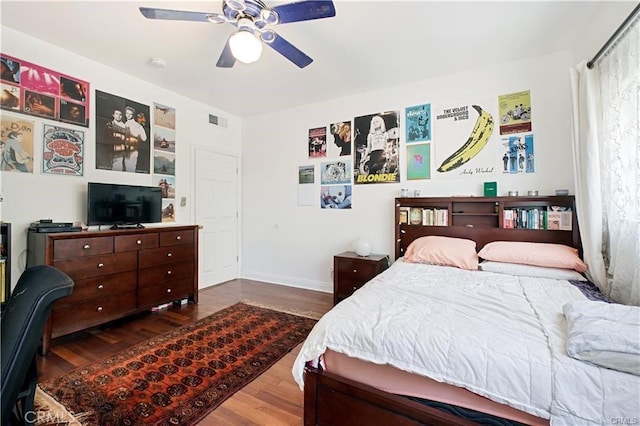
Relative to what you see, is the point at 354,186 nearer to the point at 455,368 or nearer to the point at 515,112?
the point at 515,112

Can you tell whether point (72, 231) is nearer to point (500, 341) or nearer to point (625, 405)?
point (500, 341)

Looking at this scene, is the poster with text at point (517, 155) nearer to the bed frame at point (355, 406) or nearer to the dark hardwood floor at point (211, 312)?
the dark hardwood floor at point (211, 312)

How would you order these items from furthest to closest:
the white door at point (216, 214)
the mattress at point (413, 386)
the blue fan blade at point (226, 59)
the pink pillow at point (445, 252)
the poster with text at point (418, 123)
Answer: the white door at point (216, 214) → the poster with text at point (418, 123) → the pink pillow at point (445, 252) → the blue fan blade at point (226, 59) → the mattress at point (413, 386)

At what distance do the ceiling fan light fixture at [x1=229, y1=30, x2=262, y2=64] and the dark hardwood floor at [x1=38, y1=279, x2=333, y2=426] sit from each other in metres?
2.33

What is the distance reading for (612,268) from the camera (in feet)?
6.38

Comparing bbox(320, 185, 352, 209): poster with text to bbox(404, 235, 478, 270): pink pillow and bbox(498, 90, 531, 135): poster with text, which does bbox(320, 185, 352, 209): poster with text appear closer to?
bbox(404, 235, 478, 270): pink pillow

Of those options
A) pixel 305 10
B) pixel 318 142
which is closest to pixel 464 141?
pixel 318 142

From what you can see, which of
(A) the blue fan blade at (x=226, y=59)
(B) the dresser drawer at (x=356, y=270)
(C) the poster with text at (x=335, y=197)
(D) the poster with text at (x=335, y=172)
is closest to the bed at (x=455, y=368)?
(B) the dresser drawer at (x=356, y=270)

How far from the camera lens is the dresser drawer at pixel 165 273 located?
3.10 meters

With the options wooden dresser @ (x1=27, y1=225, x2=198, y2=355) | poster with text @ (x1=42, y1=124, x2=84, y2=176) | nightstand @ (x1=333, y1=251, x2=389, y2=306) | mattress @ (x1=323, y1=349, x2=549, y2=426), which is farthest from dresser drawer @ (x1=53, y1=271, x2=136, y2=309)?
mattress @ (x1=323, y1=349, x2=549, y2=426)

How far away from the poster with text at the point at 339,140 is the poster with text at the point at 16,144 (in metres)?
3.22

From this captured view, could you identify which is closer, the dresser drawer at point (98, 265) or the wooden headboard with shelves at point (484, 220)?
the dresser drawer at point (98, 265)

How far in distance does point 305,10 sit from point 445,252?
2.36 meters

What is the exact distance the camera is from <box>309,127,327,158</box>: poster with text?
4.20 metres
